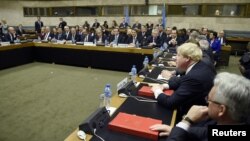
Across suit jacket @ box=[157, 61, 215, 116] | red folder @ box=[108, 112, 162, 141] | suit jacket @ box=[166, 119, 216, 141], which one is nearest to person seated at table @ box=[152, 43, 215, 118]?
suit jacket @ box=[157, 61, 215, 116]

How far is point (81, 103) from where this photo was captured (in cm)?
390

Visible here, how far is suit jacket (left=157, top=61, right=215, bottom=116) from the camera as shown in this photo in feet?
6.11

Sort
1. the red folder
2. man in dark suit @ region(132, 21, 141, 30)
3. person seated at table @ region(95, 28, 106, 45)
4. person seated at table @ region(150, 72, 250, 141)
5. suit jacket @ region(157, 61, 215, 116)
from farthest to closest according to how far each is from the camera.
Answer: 1. man in dark suit @ region(132, 21, 141, 30)
2. person seated at table @ region(95, 28, 106, 45)
3. suit jacket @ region(157, 61, 215, 116)
4. the red folder
5. person seated at table @ region(150, 72, 250, 141)

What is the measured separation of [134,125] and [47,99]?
9.78 feet

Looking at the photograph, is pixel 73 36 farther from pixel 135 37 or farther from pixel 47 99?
pixel 47 99

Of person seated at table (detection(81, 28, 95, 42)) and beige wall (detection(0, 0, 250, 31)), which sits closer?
person seated at table (detection(81, 28, 95, 42))

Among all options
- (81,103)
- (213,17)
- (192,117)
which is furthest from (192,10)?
(192,117)

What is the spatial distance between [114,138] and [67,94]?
10.2 feet

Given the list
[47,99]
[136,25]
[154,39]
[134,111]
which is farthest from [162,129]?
[136,25]

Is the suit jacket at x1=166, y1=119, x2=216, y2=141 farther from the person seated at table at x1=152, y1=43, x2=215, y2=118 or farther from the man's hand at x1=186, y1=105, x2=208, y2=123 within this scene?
the person seated at table at x1=152, y1=43, x2=215, y2=118

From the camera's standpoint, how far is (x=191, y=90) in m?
1.87

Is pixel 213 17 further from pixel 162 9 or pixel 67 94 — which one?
pixel 67 94

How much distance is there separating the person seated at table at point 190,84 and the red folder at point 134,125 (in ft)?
1.18

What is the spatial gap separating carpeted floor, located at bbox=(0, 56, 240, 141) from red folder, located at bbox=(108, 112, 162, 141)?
4.86 feet
